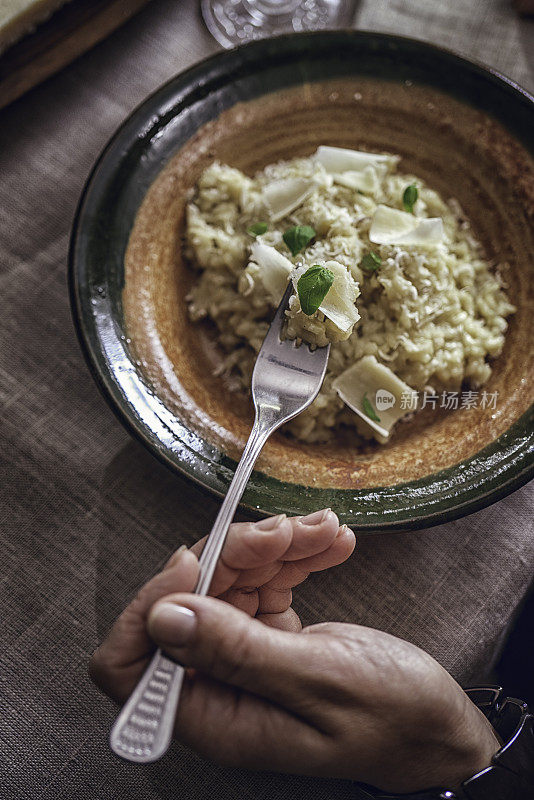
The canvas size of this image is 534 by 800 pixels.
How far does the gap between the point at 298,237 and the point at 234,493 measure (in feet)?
2.51

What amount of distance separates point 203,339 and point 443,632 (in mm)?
1088

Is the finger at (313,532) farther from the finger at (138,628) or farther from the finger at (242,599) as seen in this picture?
the finger at (138,628)

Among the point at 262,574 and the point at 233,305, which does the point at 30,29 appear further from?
the point at 262,574

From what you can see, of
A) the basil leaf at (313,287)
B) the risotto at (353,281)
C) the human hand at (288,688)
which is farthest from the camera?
the risotto at (353,281)

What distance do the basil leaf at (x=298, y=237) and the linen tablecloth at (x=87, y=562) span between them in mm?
719

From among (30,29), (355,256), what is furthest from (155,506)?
(30,29)

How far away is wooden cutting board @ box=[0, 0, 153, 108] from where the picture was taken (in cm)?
220

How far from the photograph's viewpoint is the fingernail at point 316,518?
4.91 feet

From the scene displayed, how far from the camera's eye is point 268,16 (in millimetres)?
2678

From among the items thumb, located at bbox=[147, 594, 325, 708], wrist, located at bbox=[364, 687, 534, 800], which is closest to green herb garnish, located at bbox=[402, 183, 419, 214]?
thumb, located at bbox=[147, 594, 325, 708]

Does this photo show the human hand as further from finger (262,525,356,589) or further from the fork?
finger (262,525,356,589)

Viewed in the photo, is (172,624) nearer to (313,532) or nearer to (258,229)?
(313,532)

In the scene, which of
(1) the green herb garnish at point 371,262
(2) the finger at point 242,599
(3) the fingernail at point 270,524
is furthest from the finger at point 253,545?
(1) the green herb garnish at point 371,262

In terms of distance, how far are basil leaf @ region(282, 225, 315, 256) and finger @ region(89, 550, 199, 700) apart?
920 mm
